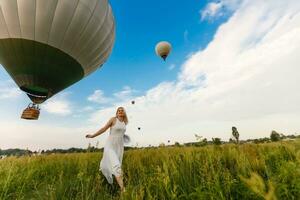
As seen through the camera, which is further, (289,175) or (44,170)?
(44,170)

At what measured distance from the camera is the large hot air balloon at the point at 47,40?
31.2ft

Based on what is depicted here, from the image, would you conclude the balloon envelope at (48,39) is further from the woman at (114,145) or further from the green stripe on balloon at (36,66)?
the woman at (114,145)

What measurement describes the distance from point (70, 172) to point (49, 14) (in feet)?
22.7

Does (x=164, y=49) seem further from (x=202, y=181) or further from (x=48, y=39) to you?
(x=202, y=181)

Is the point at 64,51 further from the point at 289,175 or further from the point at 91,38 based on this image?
the point at 289,175

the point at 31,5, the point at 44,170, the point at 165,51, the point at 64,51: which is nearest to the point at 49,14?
the point at 31,5

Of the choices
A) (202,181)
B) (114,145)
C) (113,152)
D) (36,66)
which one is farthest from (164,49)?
(202,181)

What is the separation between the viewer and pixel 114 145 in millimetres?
4988

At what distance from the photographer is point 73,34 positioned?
10.1 m

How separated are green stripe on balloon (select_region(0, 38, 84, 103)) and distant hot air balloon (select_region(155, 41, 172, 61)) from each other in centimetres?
612

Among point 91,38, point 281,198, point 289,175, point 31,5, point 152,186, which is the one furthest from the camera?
point 91,38

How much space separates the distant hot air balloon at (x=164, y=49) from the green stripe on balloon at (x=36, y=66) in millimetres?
6123

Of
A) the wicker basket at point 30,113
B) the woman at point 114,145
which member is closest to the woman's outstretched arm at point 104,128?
the woman at point 114,145

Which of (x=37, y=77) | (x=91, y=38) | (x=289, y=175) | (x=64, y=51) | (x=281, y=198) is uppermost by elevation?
(x=91, y=38)
